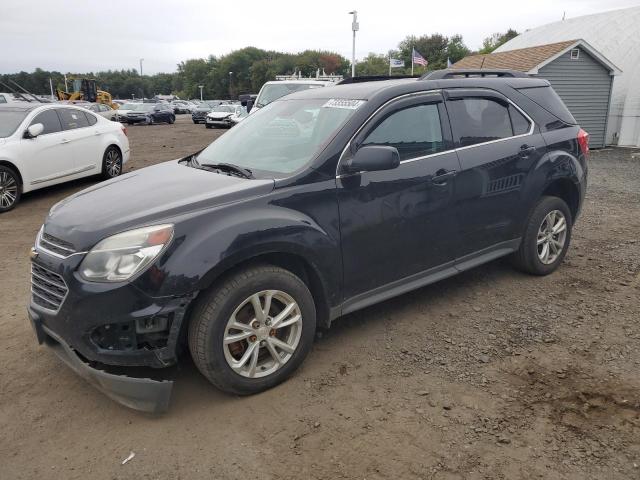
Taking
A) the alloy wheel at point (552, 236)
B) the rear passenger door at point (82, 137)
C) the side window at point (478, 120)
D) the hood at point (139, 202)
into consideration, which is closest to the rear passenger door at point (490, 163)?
the side window at point (478, 120)

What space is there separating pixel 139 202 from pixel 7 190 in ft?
20.7

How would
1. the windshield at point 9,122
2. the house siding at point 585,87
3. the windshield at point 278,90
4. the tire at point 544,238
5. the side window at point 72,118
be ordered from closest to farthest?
the tire at point 544,238 → the windshield at point 9,122 → the side window at point 72,118 → the windshield at point 278,90 → the house siding at point 585,87

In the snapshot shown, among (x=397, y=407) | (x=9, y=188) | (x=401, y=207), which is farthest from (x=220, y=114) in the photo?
(x=397, y=407)

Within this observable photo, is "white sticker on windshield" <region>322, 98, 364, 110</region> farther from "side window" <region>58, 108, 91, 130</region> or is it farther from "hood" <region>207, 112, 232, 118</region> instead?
"hood" <region>207, 112, 232, 118</region>

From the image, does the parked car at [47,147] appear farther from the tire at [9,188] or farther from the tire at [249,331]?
the tire at [249,331]

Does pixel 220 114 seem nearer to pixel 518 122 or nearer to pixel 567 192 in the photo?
pixel 567 192

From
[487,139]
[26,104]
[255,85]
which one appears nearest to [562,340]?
[487,139]

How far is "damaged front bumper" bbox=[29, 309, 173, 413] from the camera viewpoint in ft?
9.37

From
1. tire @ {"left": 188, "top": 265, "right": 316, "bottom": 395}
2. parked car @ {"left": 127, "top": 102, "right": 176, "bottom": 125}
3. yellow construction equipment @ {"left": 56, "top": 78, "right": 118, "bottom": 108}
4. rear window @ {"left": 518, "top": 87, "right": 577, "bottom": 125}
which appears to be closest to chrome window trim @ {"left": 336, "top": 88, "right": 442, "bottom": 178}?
tire @ {"left": 188, "top": 265, "right": 316, "bottom": 395}

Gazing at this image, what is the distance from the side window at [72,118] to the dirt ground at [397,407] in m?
5.77

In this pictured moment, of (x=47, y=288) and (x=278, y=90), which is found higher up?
(x=278, y=90)

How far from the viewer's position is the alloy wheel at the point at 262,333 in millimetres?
3076

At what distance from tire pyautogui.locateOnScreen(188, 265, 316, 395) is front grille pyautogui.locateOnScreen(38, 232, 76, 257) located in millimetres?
792

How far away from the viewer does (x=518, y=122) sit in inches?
181
